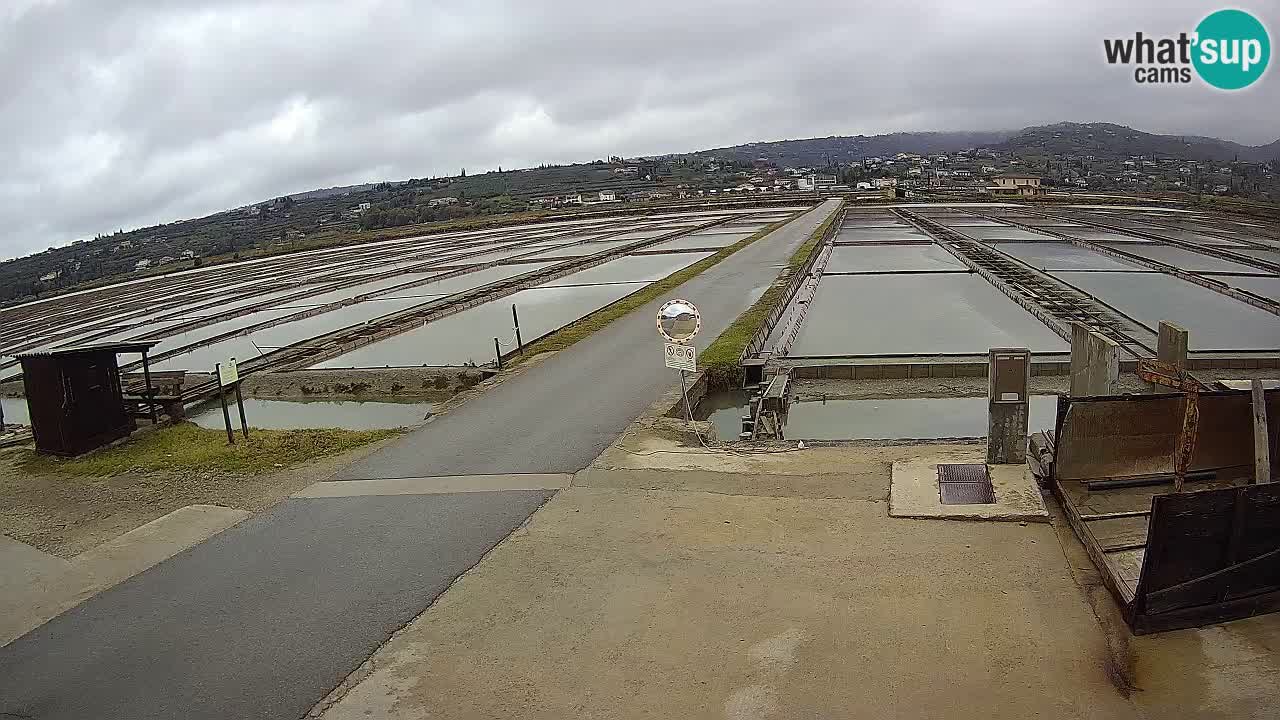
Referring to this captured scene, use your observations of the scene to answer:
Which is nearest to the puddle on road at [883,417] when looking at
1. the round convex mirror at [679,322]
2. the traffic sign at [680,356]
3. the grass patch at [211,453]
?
the traffic sign at [680,356]

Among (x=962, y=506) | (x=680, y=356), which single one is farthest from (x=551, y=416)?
(x=962, y=506)

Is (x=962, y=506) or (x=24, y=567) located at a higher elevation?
(x=962, y=506)

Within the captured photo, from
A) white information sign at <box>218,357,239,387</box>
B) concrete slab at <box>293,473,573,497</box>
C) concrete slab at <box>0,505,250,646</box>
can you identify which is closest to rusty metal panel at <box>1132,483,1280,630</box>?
concrete slab at <box>293,473,573,497</box>

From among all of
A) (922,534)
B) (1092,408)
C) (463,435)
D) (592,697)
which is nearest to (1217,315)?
(1092,408)

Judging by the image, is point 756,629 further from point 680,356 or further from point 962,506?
point 680,356

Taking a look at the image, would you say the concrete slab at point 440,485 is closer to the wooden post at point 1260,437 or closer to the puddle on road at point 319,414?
the puddle on road at point 319,414

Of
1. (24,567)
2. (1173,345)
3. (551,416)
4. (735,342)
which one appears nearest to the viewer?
(24,567)

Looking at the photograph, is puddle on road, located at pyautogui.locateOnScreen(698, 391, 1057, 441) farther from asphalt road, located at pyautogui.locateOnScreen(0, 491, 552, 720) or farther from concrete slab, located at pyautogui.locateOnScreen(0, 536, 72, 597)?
concrete slab, located at pyautogui.locateOnScreen(0, 536, 72, 597)
